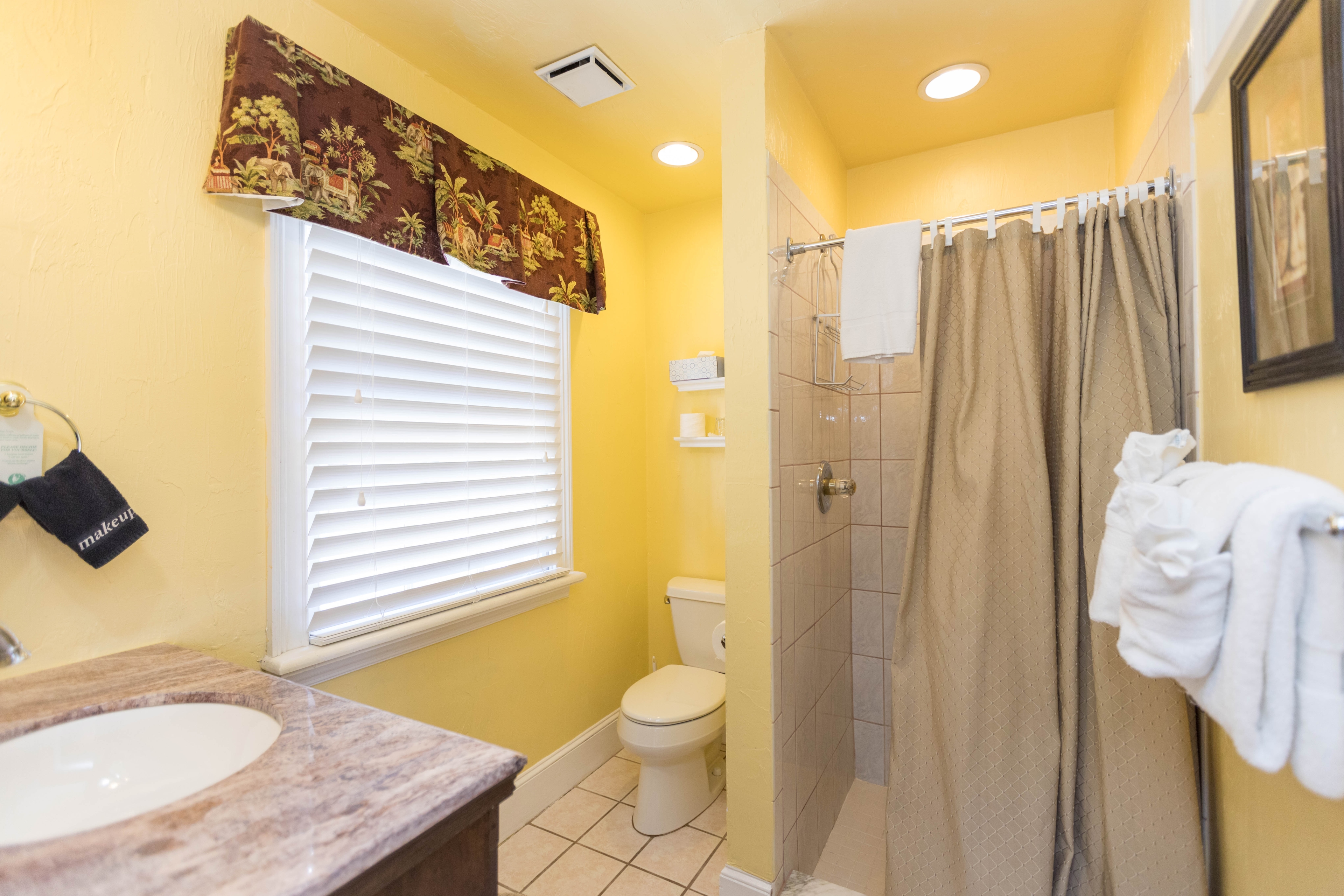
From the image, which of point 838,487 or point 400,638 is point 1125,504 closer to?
point 838,487

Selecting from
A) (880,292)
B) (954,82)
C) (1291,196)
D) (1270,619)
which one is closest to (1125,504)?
(1270,619)

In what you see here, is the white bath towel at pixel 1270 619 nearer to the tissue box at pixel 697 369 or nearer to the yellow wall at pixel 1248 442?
the yellow wall at pixel 1248 442

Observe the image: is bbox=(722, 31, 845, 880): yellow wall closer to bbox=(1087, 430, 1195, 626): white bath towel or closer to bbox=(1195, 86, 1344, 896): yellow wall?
bbox=(1087, 430, 1195, 626): white bath towel

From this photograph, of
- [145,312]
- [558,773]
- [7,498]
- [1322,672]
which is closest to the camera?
[1322,672]

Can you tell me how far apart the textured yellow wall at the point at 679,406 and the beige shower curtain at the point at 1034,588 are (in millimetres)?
1152

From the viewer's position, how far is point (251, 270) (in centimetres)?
139

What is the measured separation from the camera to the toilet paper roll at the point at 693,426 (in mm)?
2506

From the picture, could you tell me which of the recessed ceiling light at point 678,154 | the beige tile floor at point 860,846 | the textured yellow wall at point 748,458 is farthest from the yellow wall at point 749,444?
the recessed ceiling light at point 678,154

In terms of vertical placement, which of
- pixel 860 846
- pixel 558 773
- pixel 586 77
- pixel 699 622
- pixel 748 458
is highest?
pixel 586 77

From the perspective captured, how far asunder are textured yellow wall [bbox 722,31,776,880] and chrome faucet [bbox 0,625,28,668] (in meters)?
1.33

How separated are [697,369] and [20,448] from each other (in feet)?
6.21

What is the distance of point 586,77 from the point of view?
5.87ft

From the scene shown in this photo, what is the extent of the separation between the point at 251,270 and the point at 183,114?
321 mm

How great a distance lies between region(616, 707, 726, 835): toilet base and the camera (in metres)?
1.95
